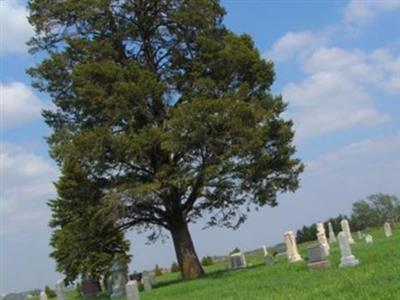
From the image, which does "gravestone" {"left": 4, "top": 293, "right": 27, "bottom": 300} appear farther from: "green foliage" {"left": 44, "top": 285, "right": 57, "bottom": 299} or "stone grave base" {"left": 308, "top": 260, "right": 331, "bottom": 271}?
"green foliage" {"left": 44, "top": 285, "right": 57, "bottom": 299}

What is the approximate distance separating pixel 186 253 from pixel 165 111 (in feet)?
18.8

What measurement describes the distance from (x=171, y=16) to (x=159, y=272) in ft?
79.9

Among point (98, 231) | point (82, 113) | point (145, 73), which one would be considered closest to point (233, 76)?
point (145, 73)

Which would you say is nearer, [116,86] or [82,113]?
[116,86]

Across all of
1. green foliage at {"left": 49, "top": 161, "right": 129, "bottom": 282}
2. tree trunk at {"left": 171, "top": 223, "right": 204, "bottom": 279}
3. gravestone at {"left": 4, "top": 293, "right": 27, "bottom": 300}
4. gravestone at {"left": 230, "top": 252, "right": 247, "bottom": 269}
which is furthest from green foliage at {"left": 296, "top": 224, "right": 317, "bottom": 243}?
gravestone at {"left": 4, "top": 293, "right": 27, "bottom": 300}

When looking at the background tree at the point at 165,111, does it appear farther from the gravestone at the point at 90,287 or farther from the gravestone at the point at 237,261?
the gravestone at the point at 90,287

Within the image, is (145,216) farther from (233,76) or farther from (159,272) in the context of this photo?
(159,272)

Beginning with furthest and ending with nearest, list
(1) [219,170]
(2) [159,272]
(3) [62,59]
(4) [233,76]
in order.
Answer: (2) [159,272] < (3) [62,59] < (4) [233,76] < (1) [219,170]

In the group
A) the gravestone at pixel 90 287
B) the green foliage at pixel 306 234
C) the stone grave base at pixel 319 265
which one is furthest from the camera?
the green foliage at pixel 306 234

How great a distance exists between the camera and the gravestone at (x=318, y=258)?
1838 cm

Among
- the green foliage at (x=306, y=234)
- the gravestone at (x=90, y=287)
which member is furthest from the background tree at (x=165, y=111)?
the green foliage at (x=306, y=234)

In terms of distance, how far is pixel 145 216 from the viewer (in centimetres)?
2786

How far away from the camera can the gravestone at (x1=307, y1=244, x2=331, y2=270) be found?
60.3ft

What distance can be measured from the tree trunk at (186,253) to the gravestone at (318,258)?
373 inches
